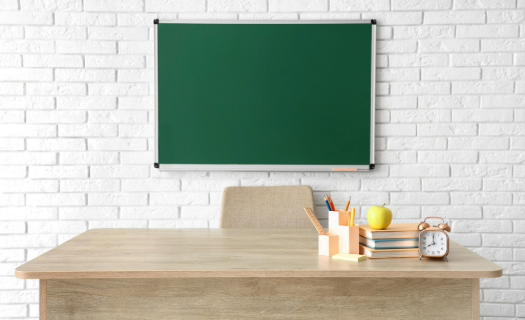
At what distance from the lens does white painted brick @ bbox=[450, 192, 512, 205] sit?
2846mm

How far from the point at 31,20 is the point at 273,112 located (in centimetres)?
151

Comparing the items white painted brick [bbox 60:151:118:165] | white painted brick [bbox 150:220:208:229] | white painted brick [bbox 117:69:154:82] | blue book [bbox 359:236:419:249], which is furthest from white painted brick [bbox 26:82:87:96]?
blue book [bbox 359:236:419:249]

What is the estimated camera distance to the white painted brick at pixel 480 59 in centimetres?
282

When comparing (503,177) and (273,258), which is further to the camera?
(503,177)

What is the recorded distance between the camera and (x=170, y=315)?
142 cm

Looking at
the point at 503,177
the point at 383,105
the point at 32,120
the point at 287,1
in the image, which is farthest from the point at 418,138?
the point at 32,120

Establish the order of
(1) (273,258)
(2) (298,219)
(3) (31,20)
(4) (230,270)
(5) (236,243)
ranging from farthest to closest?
(3) (31,20)
(2) (298,219)
(5) (236,243)
(1) (273,258)
(4) (230,270)

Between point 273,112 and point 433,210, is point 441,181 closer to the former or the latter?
point 433,210

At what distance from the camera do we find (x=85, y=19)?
9.26 ft

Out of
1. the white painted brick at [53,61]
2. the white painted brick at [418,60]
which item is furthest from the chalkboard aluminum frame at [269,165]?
the white painted brick at [53,61]

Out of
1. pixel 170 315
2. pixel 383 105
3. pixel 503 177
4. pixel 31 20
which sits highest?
pixel 31 20

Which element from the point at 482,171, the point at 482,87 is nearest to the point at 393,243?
the point at 482,171

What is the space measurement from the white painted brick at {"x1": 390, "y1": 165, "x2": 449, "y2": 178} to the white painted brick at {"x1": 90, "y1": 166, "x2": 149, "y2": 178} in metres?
1.48

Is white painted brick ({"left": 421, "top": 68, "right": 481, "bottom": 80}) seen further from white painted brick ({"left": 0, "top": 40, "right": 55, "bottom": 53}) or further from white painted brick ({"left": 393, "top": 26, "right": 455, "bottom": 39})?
white painted brick ({"left": 0, "top": 40, "right": 55, "bottom": 53})
